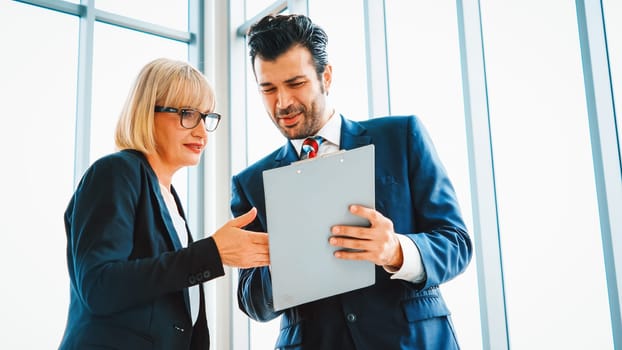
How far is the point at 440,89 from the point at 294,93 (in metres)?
1.03

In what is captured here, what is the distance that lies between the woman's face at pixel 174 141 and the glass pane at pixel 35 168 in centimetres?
223

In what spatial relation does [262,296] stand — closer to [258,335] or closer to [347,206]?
[347,206]

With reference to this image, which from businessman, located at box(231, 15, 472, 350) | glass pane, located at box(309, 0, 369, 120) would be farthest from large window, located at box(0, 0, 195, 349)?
businessman, located at box(231, 15, 472, 350)

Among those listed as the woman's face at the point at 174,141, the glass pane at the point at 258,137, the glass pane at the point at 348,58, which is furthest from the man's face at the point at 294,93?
the glass pane at the point at 258,137

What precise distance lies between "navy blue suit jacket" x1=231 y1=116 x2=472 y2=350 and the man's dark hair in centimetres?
30

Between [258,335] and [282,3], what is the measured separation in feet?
7.63

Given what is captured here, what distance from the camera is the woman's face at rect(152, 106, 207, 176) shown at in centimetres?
157

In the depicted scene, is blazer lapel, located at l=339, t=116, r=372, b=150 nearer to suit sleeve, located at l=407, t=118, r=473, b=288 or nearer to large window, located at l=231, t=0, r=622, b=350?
suit sleeve, located at l=407, t=118, r=473, b=288

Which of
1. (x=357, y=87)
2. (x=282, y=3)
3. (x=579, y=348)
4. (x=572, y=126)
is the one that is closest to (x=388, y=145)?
(x=572, y=126)

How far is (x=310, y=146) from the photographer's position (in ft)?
5.09

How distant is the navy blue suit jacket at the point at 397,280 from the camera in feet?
4.15

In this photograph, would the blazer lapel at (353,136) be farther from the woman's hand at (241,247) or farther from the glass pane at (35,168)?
the glass pane at (35,168)

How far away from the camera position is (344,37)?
122 inches

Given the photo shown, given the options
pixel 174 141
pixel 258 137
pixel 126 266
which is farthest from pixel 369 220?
pixel 258 137
